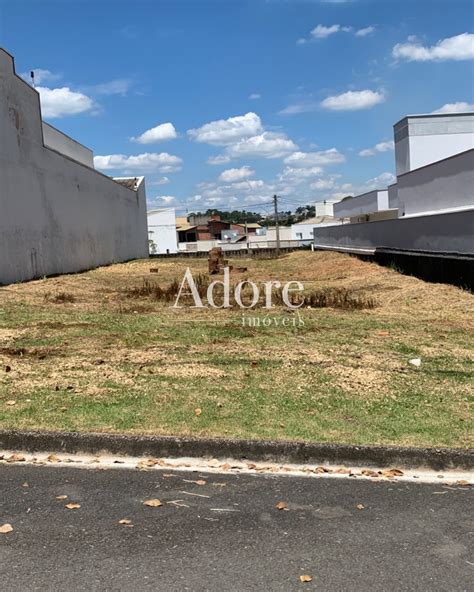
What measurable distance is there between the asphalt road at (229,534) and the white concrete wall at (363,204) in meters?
35.1

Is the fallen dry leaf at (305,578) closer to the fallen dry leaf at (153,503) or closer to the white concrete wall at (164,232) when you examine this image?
the fallen dry leaf at (153,503)

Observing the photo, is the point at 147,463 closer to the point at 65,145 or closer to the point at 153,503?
the point at 153,503

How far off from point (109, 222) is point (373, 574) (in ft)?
116

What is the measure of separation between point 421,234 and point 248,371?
42.3 ft

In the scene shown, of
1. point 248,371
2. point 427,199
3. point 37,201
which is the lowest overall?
point 248,371

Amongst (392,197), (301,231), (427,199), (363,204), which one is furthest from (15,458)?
(301,231)

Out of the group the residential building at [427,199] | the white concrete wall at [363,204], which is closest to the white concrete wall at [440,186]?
the residential building at [427,199]

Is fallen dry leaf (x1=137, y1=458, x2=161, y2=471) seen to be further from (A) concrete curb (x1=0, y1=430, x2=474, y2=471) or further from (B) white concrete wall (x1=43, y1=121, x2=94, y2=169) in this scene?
(B) white concrete wall (x1=43, y1=121, x2=94, y2=169)

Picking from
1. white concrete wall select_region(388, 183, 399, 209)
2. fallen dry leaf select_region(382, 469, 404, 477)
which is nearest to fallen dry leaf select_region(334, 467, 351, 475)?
fallen dry leaf select_region(382, 469, 404, 477)

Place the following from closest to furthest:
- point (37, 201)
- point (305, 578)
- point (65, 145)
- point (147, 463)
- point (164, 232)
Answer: point (305, 578) < point (147, 463) < point (37, 201) < point (65, 145) < point (164, 232)

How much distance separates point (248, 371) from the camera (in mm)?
6965

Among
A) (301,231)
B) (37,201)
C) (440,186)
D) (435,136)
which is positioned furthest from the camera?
(301,231)

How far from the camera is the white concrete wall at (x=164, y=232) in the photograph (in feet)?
266

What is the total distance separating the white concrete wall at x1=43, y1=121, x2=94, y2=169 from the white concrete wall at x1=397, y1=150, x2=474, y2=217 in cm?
1918
